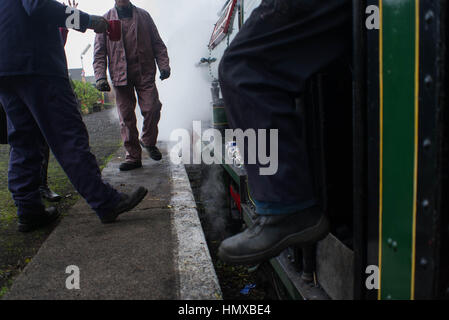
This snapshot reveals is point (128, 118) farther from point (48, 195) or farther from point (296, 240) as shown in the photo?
point (296, 240)

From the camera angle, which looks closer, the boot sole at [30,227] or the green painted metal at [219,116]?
the boot sole at [30,227]

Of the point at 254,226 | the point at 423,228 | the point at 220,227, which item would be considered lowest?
the point at 220,227

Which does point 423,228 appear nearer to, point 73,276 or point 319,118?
point 319,118

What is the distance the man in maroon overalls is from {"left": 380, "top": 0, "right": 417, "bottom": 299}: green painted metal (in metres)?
3.70

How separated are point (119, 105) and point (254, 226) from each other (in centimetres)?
348

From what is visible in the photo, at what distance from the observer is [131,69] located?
14.3 ft

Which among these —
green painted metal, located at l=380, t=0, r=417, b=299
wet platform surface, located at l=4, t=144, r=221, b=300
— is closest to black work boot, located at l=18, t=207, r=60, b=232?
wet platform surface, located at l=4, t=144, r=221, b=300

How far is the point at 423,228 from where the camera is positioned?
0.84 meters

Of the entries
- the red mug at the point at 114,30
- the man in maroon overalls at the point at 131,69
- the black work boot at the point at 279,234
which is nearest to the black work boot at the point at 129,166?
the man in maroon overalls at the point at 131,69

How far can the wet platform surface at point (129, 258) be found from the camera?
5.52 ft

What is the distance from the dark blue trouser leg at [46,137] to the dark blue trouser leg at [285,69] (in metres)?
1.45
